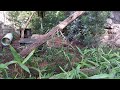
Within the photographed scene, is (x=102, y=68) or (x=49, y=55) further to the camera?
(x=49, y=55)

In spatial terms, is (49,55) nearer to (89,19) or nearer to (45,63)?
(45,63)

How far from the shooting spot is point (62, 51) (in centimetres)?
326

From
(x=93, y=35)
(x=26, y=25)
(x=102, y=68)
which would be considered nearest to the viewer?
(x=102, y=68)
